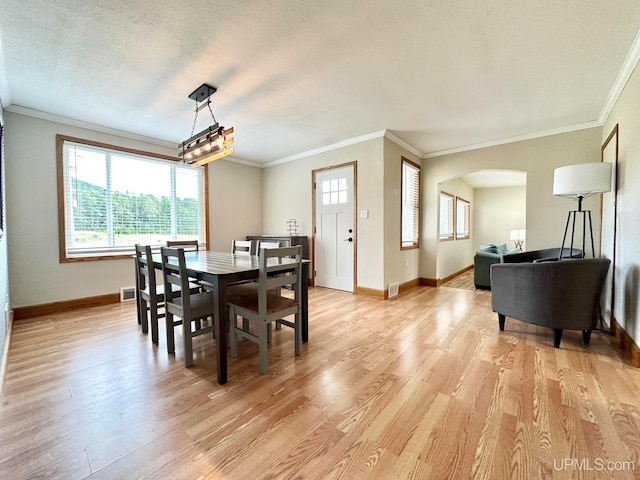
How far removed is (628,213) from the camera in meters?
2.36

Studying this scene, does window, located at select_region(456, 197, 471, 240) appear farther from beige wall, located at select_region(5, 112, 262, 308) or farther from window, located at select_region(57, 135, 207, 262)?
beige wall, located at select_region(5, 112, 262, 308)

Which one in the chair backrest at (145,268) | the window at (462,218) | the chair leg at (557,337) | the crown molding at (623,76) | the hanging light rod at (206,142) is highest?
the crown molding at (623,76)

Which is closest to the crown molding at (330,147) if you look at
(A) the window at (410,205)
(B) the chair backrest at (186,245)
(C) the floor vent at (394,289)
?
(A) the window at (410,205)

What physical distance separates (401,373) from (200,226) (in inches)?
162

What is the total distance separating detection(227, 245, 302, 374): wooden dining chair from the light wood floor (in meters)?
0.20

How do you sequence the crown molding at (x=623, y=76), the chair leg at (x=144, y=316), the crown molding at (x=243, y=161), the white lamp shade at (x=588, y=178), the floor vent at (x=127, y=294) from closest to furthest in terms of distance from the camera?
1. the crown molding at (x=623, y=76)
2. the white lamp shade at (x=588, y=178)
3. the chair leg at (x=144, y=316)
4. the floor vent at (x=127, y=294)
5. the crown molding at (x=243, y=161)

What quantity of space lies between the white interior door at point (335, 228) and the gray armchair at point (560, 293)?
91.1 inches

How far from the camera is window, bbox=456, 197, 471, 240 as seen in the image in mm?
6790

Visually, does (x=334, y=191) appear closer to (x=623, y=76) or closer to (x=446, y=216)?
(x=446, y=216)

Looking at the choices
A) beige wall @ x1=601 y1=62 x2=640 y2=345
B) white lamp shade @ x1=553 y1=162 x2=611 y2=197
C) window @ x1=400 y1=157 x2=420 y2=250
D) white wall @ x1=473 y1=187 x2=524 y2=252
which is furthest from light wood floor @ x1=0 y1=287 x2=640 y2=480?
white wall @ x1=473 y1=187 x2=524 y2=252

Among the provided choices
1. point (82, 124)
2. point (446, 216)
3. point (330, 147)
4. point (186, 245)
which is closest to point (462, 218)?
point (446, 216)

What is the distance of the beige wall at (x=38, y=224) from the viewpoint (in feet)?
10.3

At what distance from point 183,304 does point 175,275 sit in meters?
0.37

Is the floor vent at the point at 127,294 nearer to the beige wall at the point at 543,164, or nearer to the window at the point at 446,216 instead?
the beige wall at the point at 543,164
